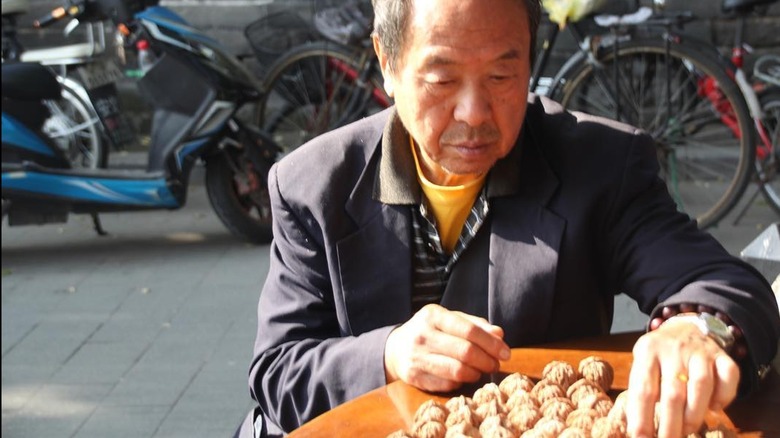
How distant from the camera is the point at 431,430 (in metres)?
1.52

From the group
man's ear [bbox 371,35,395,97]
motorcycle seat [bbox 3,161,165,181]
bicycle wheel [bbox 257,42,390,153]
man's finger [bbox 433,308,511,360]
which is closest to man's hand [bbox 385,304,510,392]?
man's finger [bbox 433,308,511,360]

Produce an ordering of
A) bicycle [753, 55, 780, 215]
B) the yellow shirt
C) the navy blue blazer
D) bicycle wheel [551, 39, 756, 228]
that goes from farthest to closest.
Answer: bicycle [753, 55, 780, 215] → bicycle wheel [551, 39, 756, 228] → the yellow shirt → the navy blue blazer

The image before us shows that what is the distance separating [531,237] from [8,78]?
4654mm

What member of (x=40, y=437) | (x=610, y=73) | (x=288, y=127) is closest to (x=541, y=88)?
(x=610, y=73)

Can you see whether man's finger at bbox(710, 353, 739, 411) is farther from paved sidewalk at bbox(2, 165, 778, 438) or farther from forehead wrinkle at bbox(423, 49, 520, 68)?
paved sidewalk at bbox(2, 165, 778, 438)

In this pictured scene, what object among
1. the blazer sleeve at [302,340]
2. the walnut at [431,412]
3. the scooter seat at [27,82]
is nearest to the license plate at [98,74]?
the scooter seat at [27,82]

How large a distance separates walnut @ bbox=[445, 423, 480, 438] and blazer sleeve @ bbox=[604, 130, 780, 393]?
1.41 ft

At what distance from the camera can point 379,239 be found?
6.49 feet

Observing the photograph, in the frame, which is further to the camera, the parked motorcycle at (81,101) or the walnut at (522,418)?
the parked motorcycle at (81,101)

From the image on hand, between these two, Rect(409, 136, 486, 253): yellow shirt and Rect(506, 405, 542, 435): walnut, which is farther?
Rect(409, 136, 486, 253): yellow shirt

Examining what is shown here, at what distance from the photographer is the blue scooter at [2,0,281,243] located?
19.7 ft

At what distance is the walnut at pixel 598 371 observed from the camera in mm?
1688

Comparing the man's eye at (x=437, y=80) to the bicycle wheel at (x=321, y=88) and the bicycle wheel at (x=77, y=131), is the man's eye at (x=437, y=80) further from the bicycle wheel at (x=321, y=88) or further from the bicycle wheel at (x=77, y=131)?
the bicycle wheel at (x=77, y=131)

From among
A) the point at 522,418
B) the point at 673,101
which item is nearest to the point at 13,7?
the point at 673,101
